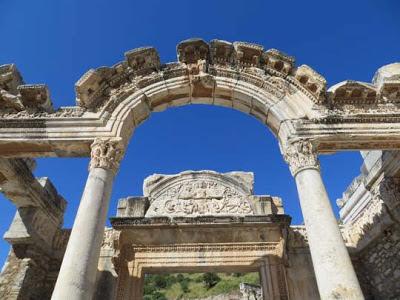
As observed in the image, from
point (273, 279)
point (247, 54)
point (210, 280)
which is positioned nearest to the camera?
point (247, 54)

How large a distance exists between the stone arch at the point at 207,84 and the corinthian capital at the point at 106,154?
50 centimetres

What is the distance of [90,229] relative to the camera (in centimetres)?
461

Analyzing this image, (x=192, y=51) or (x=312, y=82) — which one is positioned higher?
(x=192, y=51)

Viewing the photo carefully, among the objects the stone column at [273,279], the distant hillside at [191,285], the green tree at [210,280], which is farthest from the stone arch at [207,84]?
the green tree at [210,280]

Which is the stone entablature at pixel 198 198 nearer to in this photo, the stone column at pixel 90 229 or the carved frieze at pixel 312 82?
the stone column at pixel 90 229

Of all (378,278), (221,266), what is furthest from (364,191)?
(221,266)

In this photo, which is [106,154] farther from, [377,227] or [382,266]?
[382,266]

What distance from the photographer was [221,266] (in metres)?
8.12

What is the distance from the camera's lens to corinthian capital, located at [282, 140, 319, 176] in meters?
5.55

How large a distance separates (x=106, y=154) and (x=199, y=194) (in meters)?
4.19

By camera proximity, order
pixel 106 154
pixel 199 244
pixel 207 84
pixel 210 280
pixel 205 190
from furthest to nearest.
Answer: pixel 210 280 → pixel 205 190 → pixel 199 244 → pixel 207 84 → pixel 106 154

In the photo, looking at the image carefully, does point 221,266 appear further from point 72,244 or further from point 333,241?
point 72,244

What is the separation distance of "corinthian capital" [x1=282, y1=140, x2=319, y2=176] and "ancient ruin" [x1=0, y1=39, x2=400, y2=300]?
3 cm

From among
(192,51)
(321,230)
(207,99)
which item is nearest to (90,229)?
(321,230)
